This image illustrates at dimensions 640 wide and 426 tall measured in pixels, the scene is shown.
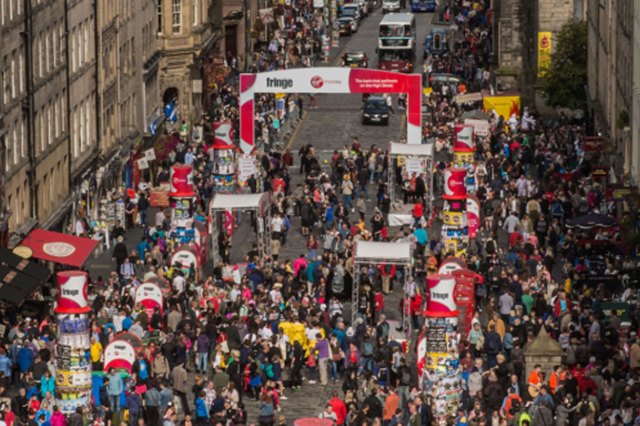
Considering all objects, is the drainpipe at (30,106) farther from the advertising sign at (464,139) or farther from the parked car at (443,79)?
the parked car at (443,79)

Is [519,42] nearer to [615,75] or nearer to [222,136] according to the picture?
[615,75]

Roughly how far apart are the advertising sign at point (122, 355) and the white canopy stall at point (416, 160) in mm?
34670

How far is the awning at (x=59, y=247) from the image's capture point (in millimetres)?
85938

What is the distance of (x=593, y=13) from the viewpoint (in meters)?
125

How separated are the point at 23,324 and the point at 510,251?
2027 centimetres

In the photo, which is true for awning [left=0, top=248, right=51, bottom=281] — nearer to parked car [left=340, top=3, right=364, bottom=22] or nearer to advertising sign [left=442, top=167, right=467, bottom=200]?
advertising sign [left=442, top=167, right=467, bottom=200]

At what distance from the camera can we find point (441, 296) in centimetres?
7062

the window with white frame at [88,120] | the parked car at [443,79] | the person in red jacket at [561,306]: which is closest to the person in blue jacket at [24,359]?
the person in red jacket at [561,306]

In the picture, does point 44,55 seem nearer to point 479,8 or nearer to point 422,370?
point 422,370

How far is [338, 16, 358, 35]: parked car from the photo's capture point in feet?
578

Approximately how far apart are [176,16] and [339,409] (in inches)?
2525

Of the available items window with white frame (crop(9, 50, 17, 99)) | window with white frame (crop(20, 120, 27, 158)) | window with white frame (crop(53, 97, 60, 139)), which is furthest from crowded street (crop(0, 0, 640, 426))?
window with white frame (crop(9, 50, 17, 99))

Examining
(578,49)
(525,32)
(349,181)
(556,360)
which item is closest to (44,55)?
(349,181)

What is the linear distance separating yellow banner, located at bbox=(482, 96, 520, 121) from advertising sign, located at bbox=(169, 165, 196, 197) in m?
39.0
